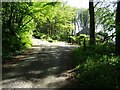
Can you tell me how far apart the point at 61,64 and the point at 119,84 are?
7.06m

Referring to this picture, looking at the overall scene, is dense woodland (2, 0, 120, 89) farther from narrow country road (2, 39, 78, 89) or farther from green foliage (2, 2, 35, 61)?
narrow country road (2, 39, 78, 89)

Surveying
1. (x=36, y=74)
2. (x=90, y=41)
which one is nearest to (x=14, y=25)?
(x=90, y=41)

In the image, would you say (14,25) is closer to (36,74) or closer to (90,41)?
(90,41)

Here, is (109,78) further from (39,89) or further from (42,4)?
(42,4)

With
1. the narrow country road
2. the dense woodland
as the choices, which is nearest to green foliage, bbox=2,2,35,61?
the dense woodland

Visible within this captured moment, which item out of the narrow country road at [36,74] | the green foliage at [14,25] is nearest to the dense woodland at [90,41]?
the green foliage at [14,25]

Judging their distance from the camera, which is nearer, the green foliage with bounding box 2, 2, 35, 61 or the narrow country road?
the narrow country road

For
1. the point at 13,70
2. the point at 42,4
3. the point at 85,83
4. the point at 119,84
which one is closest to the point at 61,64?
the point at 13,70

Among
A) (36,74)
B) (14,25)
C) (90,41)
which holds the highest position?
(14,25)

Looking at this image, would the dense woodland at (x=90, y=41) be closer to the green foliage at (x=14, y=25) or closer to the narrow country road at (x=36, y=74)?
the green foliage at (x=14, y=25)

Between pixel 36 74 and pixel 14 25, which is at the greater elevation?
pixel 14 25

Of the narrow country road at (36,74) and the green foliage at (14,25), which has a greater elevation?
the green foliage at (14,25)

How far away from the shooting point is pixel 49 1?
24094 millimetres

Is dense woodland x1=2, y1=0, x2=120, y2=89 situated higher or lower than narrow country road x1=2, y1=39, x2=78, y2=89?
higher
